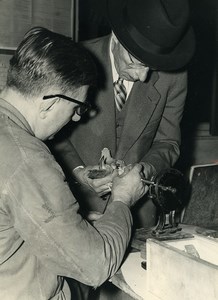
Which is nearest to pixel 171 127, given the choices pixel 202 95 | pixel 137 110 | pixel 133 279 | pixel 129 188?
pixel 137 110

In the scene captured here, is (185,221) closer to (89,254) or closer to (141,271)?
(141,271)

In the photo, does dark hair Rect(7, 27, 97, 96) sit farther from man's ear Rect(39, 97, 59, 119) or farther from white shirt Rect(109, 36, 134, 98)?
white shirt Rect(109, 36, 134, 98)

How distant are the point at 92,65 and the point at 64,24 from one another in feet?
7.06

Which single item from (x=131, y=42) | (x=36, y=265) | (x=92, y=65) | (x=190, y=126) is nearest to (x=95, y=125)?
(x=131, y=42)

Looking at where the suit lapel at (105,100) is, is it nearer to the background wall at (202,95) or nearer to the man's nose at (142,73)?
the man's nose at (142,73)

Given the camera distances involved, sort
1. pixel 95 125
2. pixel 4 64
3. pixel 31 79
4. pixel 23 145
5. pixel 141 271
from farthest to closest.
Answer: pixel 4 64 → pixel 95 125 → pixel 141 271 → pixel 31 79 → pixel 23 145

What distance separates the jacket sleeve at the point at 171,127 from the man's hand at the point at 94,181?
404mm

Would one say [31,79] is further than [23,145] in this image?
Yes

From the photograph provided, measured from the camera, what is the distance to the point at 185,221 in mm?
2721

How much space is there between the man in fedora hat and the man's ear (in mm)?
774

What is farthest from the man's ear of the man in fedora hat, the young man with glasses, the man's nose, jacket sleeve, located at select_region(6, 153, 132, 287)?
the man's nose

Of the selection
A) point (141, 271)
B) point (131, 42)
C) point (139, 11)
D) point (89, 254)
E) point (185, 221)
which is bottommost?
point (185, 221)

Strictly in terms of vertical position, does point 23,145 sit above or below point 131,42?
below

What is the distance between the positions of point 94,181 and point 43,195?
95 centimetres
